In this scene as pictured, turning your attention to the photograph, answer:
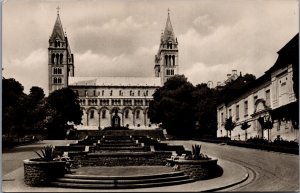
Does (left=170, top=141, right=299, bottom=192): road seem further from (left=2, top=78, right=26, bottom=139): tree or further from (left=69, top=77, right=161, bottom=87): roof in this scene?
(left=69, top=77, right=161, bottom=87): roof

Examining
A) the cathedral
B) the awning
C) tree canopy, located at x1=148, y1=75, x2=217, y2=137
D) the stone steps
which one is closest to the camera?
the stone steps

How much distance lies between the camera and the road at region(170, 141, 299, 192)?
16737 millimetres

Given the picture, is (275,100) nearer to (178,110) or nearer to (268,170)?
(268,170)

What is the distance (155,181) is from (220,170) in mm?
4657

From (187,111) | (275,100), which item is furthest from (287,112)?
(187,111)

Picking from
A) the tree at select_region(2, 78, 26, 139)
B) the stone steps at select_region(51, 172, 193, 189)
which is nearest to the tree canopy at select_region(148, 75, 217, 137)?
the tree at select_region(2, 78, 26, 139)

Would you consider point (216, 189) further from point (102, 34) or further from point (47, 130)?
point (47, 130)

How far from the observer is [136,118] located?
12456 centimetres

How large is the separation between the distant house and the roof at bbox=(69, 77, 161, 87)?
2947 inches

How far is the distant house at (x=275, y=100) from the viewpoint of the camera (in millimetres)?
28062

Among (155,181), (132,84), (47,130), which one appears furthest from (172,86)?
(132,84)

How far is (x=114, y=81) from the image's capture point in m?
131

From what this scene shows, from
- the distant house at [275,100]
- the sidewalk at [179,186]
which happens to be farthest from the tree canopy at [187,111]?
the sidewalk at [179,186]

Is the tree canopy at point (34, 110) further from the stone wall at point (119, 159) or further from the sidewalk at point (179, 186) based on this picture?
the stone wall at point (119, 159)
